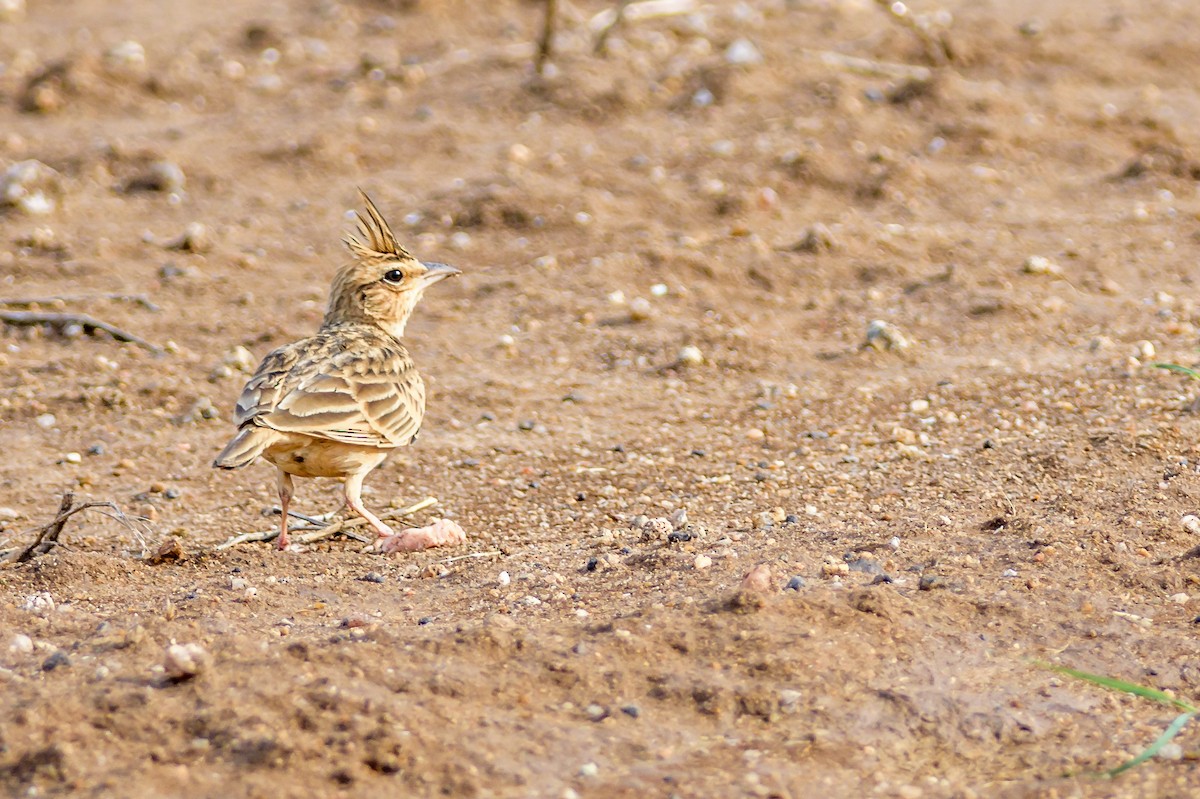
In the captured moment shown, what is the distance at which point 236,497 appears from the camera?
5.98m

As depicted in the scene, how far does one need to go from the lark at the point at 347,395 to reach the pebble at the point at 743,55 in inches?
212

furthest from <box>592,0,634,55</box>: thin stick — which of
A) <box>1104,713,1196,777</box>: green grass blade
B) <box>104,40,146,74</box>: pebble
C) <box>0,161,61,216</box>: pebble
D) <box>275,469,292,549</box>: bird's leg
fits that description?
<box>1104,713,1196,777</box>: green grass blade

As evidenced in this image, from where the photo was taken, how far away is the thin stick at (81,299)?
7.51 m

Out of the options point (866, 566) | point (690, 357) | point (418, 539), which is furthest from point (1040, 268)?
point (418, 539)

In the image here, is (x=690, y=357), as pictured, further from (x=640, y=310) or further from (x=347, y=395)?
(x=347, y=395)

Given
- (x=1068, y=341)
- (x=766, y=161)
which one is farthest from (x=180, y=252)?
(x=1068, y=341)

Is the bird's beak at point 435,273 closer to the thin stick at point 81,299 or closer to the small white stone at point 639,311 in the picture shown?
the small white stone at point 639,311

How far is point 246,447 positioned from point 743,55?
23.2 feet

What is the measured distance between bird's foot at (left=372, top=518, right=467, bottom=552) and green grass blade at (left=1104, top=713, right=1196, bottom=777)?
8.55ft

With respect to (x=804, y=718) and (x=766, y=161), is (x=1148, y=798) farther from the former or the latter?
(x=766, y=161)

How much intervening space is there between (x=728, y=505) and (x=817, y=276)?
2.82m

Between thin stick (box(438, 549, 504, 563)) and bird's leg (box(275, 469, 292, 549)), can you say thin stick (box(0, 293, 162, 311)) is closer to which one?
bird's leg (box(275, 469, 292, 549))

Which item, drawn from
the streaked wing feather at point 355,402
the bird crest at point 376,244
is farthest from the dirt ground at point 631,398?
the bird crest at point 376,244

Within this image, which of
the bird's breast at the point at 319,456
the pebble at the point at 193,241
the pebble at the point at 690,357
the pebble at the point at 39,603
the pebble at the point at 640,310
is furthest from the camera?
the pebble at the point at 193,241
